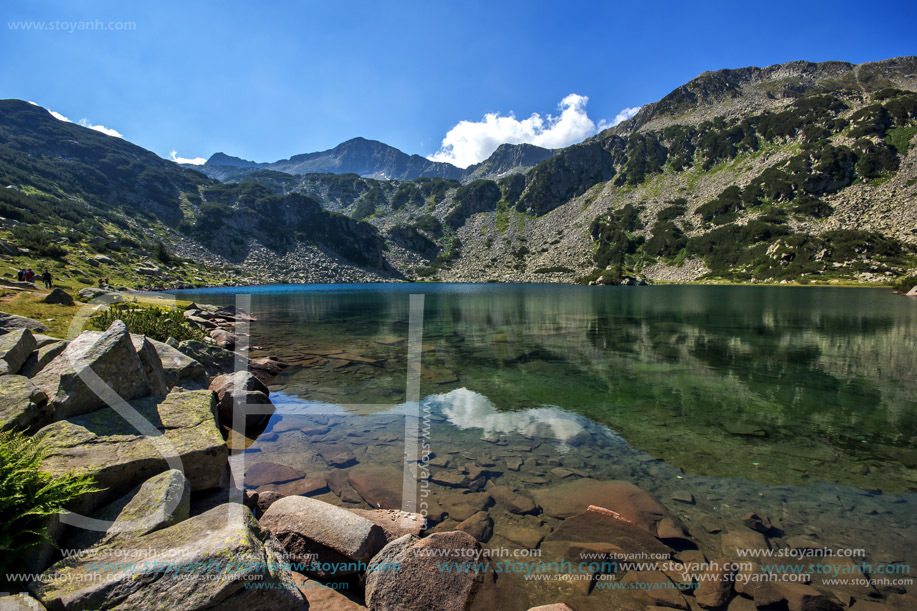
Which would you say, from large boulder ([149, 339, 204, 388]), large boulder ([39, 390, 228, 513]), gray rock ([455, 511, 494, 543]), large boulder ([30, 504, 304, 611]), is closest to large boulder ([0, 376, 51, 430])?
large boulder ([39, 390, 228, 513])

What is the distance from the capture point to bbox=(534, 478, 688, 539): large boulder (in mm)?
8203

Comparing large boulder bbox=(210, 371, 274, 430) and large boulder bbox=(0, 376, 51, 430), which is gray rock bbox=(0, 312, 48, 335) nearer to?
large boulder bbox=(210, 371, 274, 430)

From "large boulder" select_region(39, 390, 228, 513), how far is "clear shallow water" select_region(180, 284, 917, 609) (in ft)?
10.4

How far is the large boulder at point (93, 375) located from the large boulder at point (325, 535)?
417 centimetres

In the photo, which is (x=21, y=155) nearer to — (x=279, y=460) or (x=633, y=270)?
(x=279, y=460)

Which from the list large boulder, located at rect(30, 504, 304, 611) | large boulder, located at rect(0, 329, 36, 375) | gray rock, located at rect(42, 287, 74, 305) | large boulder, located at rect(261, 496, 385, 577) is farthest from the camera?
gray rock, located at rect(42, 287, 74, 305)

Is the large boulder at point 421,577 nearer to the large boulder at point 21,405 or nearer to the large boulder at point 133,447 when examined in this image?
the large boulder at point 133,447

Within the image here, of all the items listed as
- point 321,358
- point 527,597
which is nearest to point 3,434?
point 527,597

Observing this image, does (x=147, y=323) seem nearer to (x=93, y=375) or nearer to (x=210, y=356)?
(x=210, y=356)

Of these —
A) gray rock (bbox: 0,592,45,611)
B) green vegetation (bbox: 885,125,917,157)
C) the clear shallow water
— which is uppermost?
green vegetation (bbox: 885,125,917,157)

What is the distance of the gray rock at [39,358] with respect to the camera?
8.56 meters

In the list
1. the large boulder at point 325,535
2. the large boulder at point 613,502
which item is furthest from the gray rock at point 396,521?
the large boulder at point 613,502

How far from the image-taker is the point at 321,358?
25672mm

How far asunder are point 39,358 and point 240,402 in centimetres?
560
